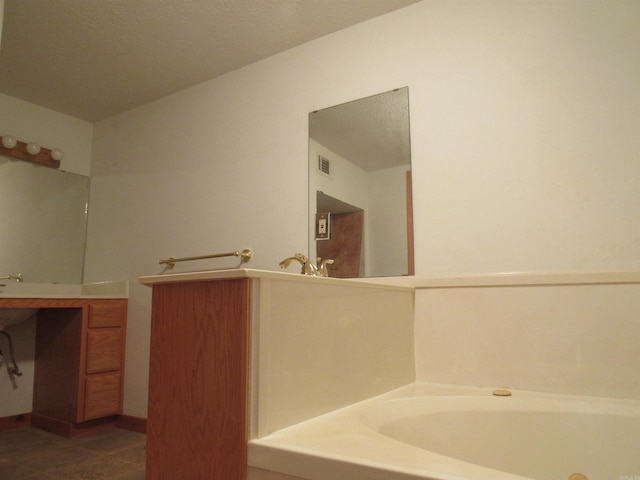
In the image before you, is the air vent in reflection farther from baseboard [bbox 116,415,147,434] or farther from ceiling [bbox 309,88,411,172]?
baseboard [bbox 116,415,147,434]

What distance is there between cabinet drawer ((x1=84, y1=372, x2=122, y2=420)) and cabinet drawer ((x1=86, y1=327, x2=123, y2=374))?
0.05 metres

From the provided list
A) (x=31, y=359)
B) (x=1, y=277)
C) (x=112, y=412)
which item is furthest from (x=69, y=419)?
(x=1, y=277)

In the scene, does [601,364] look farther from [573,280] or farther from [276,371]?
[276,371]

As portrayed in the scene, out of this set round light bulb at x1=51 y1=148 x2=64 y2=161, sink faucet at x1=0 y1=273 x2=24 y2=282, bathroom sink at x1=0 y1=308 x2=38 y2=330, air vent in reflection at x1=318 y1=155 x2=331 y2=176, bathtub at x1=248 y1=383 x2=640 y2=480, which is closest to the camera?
bathtub at x1=248 y1=383 x2=640 y2=480

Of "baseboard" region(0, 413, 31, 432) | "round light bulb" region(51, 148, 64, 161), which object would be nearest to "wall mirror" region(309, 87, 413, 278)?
"round light bulb" region(51, 148, 64, 161)

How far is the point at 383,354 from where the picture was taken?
142cm

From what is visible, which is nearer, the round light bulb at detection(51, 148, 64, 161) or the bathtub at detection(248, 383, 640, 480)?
the bathtub at detection(248, 383, 640, 480)

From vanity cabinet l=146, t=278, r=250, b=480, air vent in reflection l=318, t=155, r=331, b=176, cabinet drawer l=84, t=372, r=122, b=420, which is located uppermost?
air vent in reflection l=318, t=155, r=331, b=176

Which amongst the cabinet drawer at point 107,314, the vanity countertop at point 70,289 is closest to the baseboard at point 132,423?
the cabinet drawer at point 107,314

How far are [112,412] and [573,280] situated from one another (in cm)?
259

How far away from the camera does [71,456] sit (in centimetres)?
211

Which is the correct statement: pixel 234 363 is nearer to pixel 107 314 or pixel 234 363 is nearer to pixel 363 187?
pixel 363 187

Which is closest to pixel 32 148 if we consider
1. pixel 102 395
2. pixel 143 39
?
pixel 143 39

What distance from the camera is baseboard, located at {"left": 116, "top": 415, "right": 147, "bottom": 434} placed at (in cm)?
252
